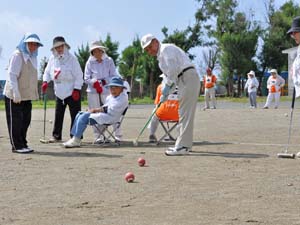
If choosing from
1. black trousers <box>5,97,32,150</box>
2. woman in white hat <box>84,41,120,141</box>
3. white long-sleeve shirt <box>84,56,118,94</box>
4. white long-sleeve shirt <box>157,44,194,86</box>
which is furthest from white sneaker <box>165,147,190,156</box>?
white long-sleeve shirt <box>84,56,118,94</box>

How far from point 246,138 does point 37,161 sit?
524 cm

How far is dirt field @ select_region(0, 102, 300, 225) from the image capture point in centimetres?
546

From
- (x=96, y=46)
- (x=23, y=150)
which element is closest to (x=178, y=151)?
(x=23, y=150)

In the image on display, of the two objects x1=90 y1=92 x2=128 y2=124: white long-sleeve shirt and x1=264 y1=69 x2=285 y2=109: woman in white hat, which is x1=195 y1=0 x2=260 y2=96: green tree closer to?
x1=264 y1=69 x2=285 y2=109: woman in white hat

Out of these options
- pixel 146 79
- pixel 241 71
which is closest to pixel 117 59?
pixel 146 79

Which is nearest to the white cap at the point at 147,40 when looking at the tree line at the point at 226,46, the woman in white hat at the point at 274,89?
the woman in white hat at the point at 274,89

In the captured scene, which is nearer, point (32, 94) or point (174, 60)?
point (174, 60)

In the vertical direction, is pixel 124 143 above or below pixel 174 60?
below

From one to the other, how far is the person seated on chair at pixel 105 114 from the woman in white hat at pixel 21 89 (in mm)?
962

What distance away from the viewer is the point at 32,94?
1099 cm

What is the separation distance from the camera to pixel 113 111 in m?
11.7

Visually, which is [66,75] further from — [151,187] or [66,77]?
[151,187]

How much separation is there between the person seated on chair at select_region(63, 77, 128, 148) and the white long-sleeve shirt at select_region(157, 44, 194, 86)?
1879 millimetres

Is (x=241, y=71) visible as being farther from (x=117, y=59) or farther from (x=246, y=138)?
(x=246, y=138)
